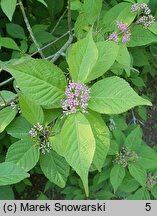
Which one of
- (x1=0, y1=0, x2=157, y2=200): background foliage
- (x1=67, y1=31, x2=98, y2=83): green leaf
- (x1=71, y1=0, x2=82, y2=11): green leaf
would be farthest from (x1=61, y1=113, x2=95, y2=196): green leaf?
(x1=71, y1=0, x2=82, y2=11): green leaf

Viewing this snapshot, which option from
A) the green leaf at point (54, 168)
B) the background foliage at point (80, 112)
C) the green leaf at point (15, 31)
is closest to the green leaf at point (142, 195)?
the background foliage at point (80, 112)

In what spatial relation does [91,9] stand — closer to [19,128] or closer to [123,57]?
[123,57]

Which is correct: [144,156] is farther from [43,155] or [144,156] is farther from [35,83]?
[35,83]

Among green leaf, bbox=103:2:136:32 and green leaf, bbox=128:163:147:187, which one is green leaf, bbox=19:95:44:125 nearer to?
green leaf, bbox=103:2:136:32

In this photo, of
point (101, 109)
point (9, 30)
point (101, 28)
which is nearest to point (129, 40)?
point (101, 28)

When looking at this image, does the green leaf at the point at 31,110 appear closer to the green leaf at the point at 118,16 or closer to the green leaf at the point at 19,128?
the green leaf at the point at 19,128

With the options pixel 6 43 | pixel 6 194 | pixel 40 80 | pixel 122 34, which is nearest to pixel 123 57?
pixel 122 34
